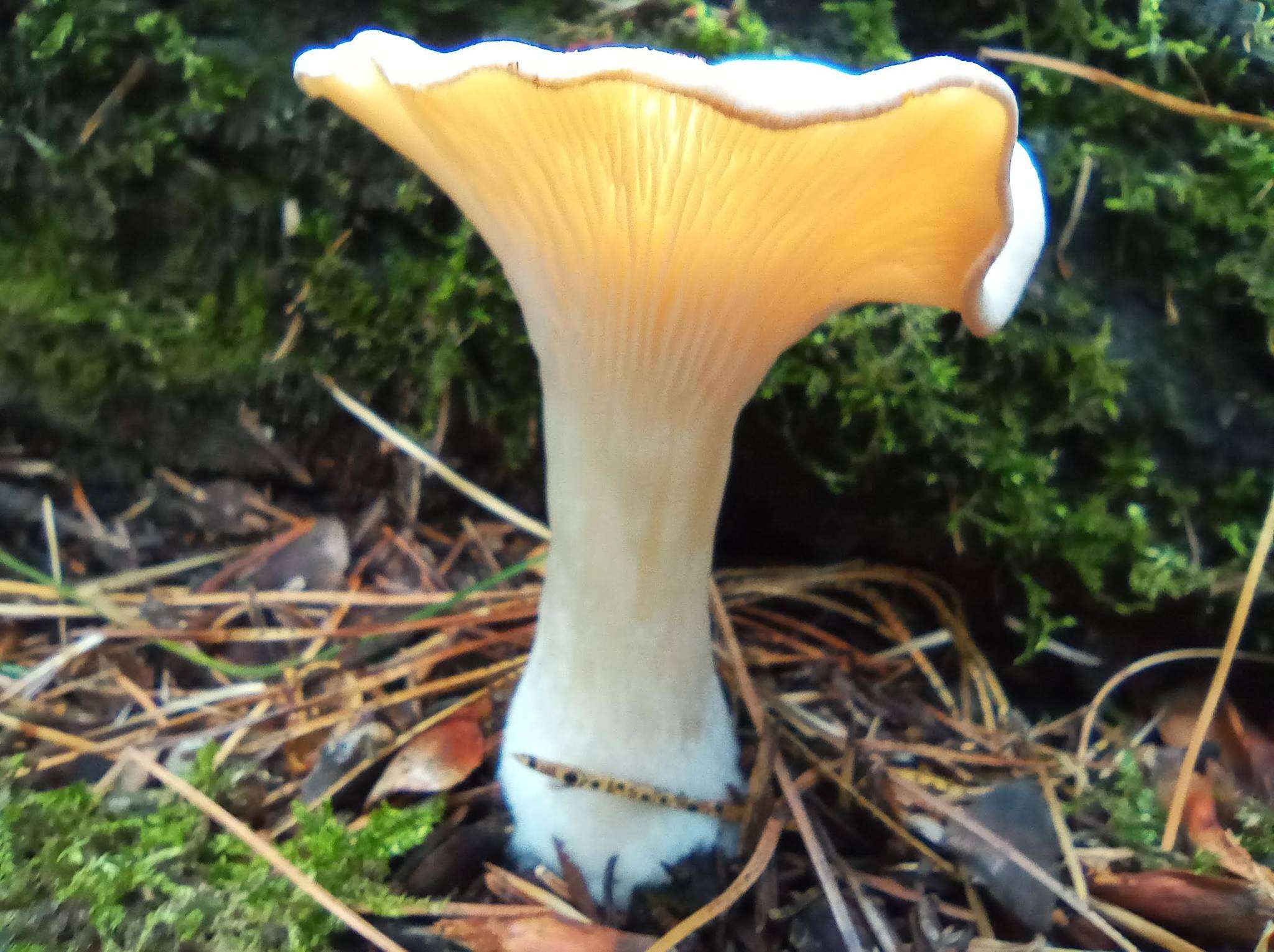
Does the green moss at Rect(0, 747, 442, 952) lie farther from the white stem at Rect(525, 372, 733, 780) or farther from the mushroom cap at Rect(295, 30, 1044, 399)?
the mushroom cap at Rect(295, 30, 1044, 399)

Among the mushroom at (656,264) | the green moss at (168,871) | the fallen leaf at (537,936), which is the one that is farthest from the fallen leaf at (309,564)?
the fallen leaf at (537,936)

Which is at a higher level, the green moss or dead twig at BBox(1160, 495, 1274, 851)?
dead twig at BBox(1160, 495, 1274, 851)

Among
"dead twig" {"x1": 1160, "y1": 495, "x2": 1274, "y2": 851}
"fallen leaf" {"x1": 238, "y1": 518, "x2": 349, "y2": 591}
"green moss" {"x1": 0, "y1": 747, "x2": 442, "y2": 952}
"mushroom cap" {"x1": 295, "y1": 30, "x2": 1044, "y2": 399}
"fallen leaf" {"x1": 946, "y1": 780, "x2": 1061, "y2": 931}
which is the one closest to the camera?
"mushroom cap" {"x1": 295, "y1": 30, "x2": 1044, "y2": 399}

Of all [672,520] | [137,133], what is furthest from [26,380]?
[672,520]

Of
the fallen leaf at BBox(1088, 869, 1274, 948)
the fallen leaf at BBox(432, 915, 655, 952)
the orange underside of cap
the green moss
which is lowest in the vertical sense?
the fallen leaf at BBox(432, 915, 655, 952)

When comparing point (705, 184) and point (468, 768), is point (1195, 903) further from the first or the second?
point (705, 184)

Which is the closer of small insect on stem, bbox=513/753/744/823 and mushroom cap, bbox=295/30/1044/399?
mushroom cap, bbox=295/30/1044/399

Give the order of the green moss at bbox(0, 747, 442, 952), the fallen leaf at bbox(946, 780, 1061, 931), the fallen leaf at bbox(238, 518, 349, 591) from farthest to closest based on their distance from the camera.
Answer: the fallen leaf at bbox(238, 518, 349, 591), the fallen leaf at bbox(946, 780, 1061, 931), the green moss at bbox(0, 747, 442, 952)

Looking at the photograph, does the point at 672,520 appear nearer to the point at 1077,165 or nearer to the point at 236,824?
the point at 236,824

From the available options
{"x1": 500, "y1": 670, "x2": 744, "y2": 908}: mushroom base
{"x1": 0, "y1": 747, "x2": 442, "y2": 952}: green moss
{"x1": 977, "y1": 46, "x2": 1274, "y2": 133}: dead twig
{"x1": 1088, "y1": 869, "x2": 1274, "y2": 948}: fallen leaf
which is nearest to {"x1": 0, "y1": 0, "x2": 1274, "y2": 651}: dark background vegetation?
{"x1": 977, "y1": 46, "x2": 1274, "y2": 133}: dead twig
